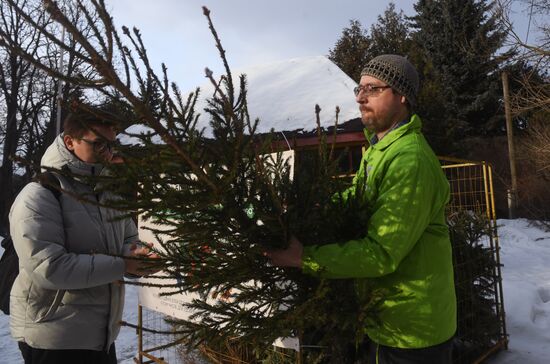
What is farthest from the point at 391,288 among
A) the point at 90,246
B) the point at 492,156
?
the point at 492,156

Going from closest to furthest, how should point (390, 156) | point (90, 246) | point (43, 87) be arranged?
point (390, 156)
point (90, 246)
point (43, 87)

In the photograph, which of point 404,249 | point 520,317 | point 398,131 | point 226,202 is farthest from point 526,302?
point 226,202

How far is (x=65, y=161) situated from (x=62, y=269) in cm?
55

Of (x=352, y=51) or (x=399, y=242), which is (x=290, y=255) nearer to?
(x=399, y=242)

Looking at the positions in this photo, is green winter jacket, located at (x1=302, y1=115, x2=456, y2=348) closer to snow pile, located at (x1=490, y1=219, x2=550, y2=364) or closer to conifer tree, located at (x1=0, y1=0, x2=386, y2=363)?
conifer tree, located at (x1=0, y1=0, x2=386, y2=363)

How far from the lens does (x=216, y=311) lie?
1687 millimetres

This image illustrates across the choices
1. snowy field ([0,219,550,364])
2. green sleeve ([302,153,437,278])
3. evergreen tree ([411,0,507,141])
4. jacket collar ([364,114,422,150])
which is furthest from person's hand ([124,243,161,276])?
evergreen tree ([411,0,507,141])

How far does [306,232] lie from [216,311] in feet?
1.51

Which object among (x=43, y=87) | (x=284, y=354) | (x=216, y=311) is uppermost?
(x=43, y=87)

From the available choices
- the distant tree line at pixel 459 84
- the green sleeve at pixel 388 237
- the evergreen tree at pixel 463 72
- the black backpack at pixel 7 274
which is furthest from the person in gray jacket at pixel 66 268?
the evergreen tree at pixel 463 72

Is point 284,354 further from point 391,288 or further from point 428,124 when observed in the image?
point 428,124

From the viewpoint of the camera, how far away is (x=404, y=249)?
60.2 inches

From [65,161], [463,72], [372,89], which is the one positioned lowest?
[65,161]

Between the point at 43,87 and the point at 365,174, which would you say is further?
the point at 43,87
